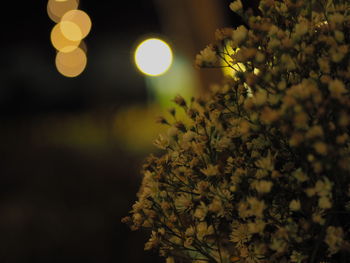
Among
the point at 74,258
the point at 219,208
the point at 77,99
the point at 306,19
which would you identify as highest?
the point at 77,99

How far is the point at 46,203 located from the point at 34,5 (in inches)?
685

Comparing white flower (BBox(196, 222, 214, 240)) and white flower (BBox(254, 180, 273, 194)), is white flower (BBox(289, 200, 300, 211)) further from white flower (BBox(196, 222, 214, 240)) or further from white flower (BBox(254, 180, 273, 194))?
white flower (BBox(196, 222, 214, 240))

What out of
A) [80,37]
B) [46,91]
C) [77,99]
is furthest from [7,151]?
[80,37]

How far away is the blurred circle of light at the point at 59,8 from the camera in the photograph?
25.1 m

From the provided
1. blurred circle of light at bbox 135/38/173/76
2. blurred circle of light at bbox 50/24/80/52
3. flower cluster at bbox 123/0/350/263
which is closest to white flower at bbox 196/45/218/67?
flower cluster at bbox 123/0/350/263

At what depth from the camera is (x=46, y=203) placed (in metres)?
6.92

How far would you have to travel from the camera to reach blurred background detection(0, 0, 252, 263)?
17.8ft

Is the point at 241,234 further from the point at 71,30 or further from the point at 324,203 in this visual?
the point at 71,30

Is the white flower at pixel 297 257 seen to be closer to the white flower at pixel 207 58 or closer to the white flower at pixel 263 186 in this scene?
the white flower at pixel 263 186

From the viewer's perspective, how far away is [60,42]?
1265 inches

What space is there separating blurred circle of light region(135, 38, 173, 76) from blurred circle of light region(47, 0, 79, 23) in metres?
6.86

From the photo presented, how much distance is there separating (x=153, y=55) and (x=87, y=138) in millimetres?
6957

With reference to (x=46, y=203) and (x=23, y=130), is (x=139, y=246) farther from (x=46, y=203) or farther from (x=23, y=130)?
(x=23, y=130)

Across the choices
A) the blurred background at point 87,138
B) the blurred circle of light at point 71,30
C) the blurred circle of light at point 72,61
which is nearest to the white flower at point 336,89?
the blurred background at point 87,138
